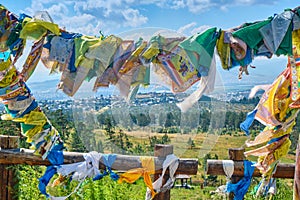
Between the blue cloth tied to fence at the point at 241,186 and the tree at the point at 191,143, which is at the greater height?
the tree at the point at 191,143

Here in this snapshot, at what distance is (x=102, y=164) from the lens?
95.9 inches

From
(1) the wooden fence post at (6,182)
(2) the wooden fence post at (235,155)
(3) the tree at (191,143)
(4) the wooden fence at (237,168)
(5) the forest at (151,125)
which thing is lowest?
(1) the wooden fence post at (6,182)

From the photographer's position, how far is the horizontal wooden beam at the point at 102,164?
2455 millimetres

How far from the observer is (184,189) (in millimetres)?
3088

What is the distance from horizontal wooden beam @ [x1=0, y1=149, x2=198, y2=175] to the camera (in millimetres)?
2455

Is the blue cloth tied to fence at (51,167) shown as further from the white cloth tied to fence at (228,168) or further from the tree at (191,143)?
the white cloth tied to fence at (228,168)

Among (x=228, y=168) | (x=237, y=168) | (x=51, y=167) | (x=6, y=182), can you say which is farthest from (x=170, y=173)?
(x=6, y=182)

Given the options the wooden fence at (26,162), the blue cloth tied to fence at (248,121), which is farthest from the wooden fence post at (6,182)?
the blue cloth tied to fence at (248,121)

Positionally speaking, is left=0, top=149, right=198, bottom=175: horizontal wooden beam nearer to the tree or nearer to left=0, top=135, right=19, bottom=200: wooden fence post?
left=0, top=135, right=19, bottom=200: wooden fence post

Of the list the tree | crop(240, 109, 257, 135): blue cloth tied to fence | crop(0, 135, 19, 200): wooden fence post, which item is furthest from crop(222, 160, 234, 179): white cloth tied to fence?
crop(0, 135, 19, 200): wooden fence post

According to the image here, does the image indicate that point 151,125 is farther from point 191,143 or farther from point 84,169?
point 84,169

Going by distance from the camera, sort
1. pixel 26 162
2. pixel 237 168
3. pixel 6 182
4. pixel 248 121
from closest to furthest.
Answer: pixel 248 121
pixel 237 168
pixel 26 162
pixel 6 182

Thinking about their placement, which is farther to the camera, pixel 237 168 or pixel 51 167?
pixel 237 168

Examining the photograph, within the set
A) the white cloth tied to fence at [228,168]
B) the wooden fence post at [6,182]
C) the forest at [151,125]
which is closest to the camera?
the forest at [151,125]
